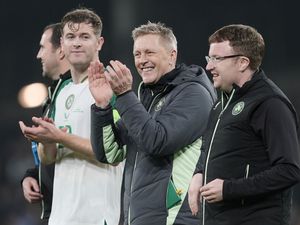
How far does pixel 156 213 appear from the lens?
552cm

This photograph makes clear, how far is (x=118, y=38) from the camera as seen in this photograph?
1642 cm

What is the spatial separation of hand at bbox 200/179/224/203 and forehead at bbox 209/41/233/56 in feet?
2.39

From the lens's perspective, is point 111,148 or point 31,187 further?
point 31,187

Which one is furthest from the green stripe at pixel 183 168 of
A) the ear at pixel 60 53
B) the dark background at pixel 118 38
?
the dark background at pixel 118 38

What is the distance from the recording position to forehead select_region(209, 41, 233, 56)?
5242 mm

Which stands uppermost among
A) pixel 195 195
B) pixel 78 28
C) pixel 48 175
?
pixel 78 28

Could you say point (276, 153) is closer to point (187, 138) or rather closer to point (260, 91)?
point (260, 91)

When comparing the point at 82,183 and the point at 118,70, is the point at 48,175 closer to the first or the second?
the point at 82,183

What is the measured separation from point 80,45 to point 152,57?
67 centimetres

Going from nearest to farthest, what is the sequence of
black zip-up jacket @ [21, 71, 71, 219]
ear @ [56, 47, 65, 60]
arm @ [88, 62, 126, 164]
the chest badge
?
the chest badge, arm @ [88, 62, 126, 164], black zip-up jacket @ [21, 71, 71, 219], ear @ [56, 47, 65, 60]

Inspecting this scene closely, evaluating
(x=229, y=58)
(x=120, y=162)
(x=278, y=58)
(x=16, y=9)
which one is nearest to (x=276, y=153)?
(x=229, y=58)

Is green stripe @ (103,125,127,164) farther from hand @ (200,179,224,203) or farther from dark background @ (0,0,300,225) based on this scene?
dark background @ (0,0,300,225)

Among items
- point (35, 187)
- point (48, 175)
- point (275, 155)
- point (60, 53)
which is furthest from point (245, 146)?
point (60, 53)

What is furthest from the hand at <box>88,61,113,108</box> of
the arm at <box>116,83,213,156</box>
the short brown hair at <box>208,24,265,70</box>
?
the short brown hair at <box>208,24,265,70</box>
